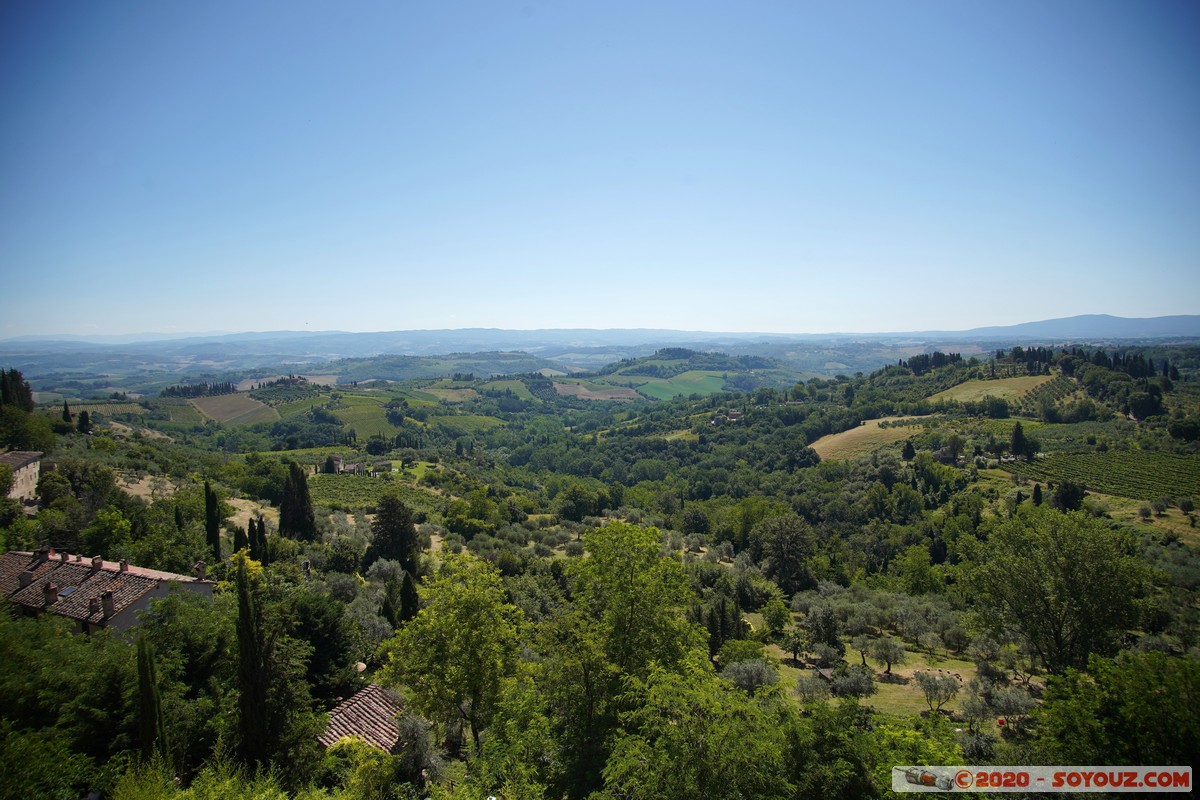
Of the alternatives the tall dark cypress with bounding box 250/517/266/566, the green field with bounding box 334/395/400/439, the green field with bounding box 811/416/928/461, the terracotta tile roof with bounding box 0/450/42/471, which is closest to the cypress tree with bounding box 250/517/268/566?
the tall dark cypress with bounding box 250/517/266/566

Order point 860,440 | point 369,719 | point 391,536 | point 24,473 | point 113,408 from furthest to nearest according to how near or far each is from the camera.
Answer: point 113,408, point 860,440, point 391,536, point 24,473, point 369,719

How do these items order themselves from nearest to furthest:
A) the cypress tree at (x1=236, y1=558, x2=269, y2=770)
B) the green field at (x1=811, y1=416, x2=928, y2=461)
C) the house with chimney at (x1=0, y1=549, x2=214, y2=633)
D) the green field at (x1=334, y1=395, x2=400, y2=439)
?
1. the cypress tree at (x1=236, y1=558, x2=269, y2=770)
2. the house with chimney at (x1=0, y1=549, x2=214, y2=633)
3. the green field at (x1=811, y1=416, x2=928, y2=461)
4. the green field at (x1=334, y1=395, x2=400, y2=439)

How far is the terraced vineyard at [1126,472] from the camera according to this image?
60.1 m

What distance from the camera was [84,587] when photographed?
25.2m

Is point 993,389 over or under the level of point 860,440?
over

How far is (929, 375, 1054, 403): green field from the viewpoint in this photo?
111250 millimetres

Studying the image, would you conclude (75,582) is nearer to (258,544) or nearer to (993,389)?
(258,544)

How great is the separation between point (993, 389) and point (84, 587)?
142 m

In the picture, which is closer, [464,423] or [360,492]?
[360,492]

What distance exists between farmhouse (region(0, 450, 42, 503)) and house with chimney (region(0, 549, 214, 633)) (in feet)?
39.0

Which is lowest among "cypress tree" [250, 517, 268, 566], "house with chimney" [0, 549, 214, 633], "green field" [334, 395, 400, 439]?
"green field" [334, 395, 400, 439]

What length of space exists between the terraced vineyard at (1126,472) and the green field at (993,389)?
40.3 m

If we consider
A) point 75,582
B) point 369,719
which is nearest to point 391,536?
point 75,582

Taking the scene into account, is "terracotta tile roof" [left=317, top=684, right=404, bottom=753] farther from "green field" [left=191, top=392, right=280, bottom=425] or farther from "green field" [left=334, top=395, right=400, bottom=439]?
"green field" [left=191, top=392, right=280, bottom=425]
